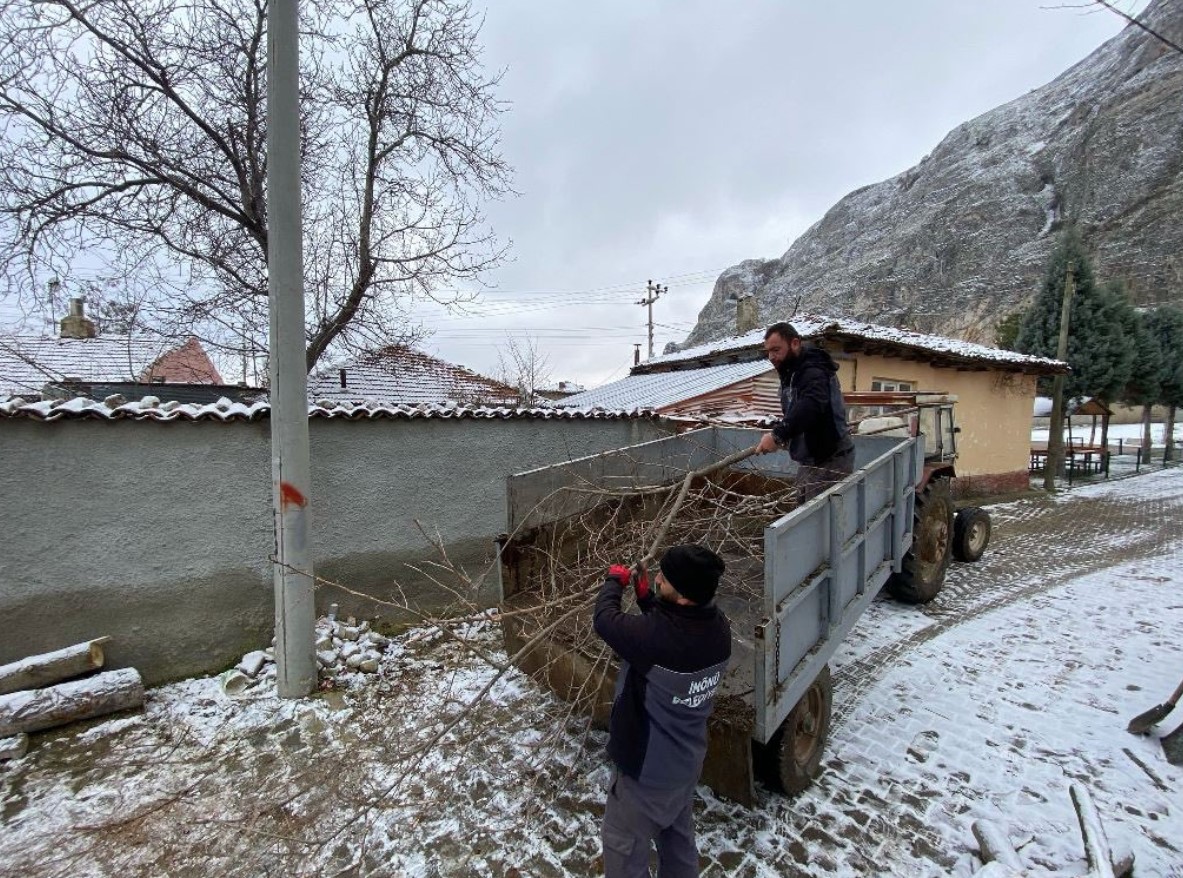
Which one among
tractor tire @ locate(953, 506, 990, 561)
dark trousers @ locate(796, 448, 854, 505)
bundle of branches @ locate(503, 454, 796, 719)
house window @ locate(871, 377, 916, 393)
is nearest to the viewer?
bundle of branches @ locate(503, 454, 796, 719)

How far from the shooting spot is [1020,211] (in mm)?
45656

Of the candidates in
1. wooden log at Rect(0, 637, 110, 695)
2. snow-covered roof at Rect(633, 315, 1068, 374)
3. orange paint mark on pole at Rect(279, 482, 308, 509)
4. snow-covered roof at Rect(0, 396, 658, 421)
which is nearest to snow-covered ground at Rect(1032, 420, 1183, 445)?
snow-covered roof at Rect(633, 315, 1068, 374)

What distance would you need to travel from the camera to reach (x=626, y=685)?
191 cm

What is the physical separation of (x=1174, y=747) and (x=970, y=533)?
3.95m

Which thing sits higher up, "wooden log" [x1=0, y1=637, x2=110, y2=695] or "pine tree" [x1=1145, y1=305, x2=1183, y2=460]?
"pine tree" [x1=1145, y1=305, x2=1183, y2=460]

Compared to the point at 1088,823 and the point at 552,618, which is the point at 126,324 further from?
the point at 1088,823

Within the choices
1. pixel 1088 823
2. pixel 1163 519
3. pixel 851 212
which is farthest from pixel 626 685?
pixel 851 212

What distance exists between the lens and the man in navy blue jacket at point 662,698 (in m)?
1.75

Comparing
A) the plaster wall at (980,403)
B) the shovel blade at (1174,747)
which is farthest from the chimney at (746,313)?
the shovel blade at (1174,747)

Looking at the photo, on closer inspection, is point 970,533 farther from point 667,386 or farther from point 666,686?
point 666,686

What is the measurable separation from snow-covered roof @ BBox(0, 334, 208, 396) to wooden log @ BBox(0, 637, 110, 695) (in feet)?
19.4

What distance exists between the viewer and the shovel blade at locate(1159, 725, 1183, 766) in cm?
295

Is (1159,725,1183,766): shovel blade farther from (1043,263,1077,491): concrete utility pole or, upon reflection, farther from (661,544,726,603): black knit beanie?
(1043,263,1077,491): concrete utility pole

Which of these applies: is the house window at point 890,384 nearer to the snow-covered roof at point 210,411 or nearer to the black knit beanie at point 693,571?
the snow-covered roof at point 210,411
